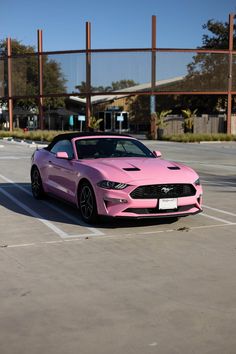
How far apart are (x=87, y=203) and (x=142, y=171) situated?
39.7 inches

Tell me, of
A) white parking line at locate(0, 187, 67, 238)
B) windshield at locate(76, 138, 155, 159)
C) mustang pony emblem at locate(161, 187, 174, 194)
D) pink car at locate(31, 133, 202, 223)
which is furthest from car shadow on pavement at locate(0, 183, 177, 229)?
windshield at locate(76, 138, 155, 159)

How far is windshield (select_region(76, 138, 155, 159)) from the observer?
8.71 metres

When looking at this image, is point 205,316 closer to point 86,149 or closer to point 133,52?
point 86,149

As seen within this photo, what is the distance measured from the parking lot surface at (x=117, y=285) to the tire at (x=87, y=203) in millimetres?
166

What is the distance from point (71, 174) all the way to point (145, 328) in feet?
15.2

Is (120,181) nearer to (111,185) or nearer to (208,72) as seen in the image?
(111,185)

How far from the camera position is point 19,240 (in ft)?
22.6

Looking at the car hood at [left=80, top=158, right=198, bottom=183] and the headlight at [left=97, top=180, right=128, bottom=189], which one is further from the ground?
the car hood at [left=80, top=158, right=198, bottom=183]

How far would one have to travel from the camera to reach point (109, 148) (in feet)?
29.1

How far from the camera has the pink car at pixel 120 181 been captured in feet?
23.5

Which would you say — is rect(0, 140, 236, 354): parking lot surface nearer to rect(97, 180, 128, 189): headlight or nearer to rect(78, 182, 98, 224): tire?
rect(78, 182, 98, 224): tire

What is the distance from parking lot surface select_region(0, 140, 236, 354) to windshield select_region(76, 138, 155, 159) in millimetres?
1133

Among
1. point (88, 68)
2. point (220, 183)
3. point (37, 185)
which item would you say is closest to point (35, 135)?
point (88, 68)

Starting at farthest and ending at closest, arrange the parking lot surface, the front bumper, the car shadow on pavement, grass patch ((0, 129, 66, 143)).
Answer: grass patch ((0, 129, 66, 143))
the car shadow on pavement
the front bumper
the parking lot surface
